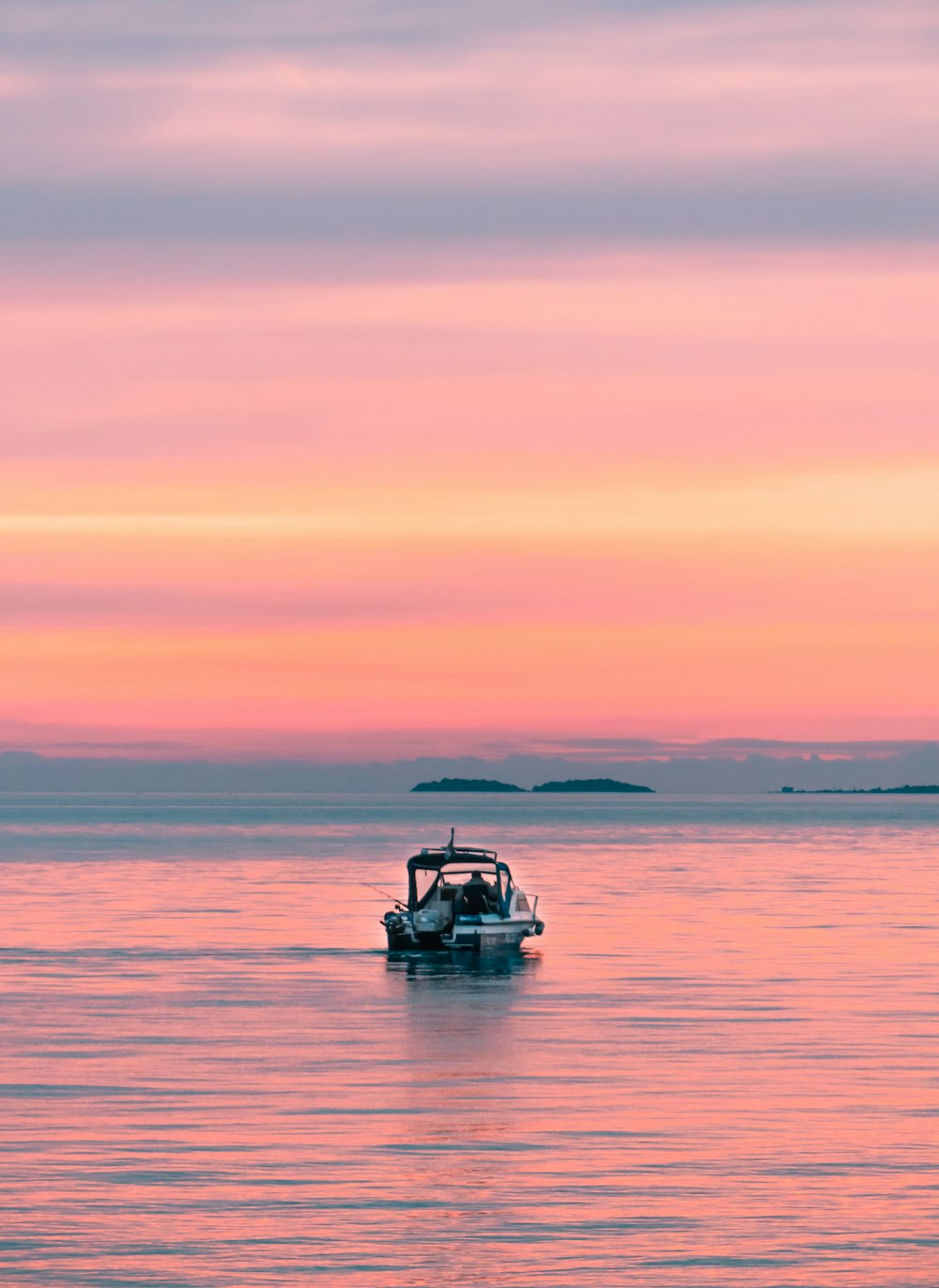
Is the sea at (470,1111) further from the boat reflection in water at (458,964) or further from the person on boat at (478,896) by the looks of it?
the person on boat at (478,896)

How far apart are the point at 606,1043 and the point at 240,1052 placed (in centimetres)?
821

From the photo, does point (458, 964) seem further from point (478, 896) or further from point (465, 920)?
point (478, 896)

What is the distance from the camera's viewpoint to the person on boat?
7412 centimetres

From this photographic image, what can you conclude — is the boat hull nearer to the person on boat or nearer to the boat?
the boat

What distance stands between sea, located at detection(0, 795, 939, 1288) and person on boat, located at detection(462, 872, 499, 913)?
2545mm

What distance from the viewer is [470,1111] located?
36188mm

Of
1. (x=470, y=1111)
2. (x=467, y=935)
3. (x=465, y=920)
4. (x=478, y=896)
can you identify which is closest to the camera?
(x=470, y=1111)

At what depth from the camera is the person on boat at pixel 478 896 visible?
74.1m

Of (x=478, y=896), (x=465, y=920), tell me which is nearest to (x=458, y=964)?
(x=465, y=920)

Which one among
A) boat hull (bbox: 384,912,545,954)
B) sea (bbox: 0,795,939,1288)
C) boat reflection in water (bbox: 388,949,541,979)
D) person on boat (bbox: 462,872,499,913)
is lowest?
sea (bbox: 0,795,939,1288)

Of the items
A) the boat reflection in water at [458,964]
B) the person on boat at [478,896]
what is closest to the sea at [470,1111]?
the boat reflection in water at [458,964]

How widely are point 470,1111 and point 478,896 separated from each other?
38.6 m

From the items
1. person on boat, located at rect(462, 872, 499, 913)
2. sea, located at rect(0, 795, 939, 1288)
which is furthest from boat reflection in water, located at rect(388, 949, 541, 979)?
person on boat, located at rect(462, 872, 499, 913)

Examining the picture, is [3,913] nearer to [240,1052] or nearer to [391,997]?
[391,997]
